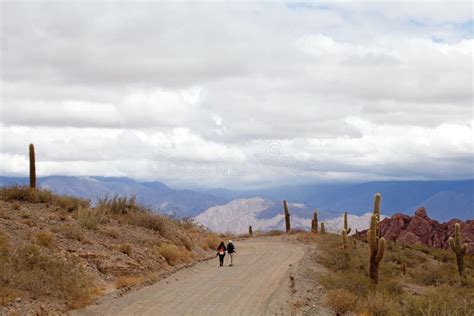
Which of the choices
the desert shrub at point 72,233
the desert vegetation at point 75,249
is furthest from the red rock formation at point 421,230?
the desert shrub at point 72,233

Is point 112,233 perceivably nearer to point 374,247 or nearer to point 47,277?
point 47,277

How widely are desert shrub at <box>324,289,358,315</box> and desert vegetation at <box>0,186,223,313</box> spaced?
27.6 ft

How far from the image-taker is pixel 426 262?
53375 millimetres

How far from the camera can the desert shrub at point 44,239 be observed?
2844cm

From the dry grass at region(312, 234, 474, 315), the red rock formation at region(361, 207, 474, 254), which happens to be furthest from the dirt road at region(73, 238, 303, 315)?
the red rock formation at region(361, 207, 474, 254)

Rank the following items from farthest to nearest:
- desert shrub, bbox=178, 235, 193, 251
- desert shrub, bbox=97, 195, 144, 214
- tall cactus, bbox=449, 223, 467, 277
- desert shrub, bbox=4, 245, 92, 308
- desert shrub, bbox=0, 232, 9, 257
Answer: desert shrub, bbox=97, 195, 144, 214 < desert shrub, bbox=178, 235, 193, 251 < tall cactus, bbox=449, 223, 467, 277 < desert shrub, bbox=0, 232, 9, 257 < desert shrub, bbox=4, 245, 92, 308

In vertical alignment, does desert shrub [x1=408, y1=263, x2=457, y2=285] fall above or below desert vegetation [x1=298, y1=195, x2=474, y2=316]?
below

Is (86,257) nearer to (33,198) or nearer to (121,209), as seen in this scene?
(33,198)

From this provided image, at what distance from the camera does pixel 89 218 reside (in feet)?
116

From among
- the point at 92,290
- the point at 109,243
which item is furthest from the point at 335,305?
the point at 109,243

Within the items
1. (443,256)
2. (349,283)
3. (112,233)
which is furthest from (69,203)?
(443,256)

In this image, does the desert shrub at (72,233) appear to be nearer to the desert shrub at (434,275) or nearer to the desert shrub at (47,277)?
the desert shrub at (47,277)

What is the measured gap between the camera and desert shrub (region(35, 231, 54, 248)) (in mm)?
28438

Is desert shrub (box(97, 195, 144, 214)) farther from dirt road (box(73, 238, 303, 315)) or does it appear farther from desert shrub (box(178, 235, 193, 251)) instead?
dirt road (box(73, 238, 303, 315))
